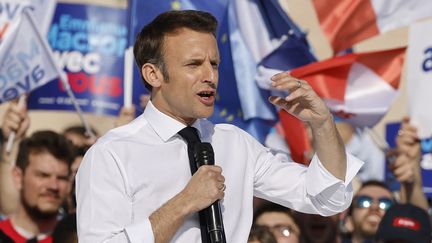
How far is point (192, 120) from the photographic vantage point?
3.98m

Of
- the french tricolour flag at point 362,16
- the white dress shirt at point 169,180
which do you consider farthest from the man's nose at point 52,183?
the white dress shirt at point 169,180

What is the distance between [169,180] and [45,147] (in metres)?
3.22

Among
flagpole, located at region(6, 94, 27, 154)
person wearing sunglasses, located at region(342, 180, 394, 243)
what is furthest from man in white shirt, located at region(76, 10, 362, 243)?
flagpole, located at region(6, 94, 27, 154)

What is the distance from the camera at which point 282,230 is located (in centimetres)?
663

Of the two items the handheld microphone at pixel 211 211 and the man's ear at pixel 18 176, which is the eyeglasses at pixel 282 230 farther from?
the handheld microphone at pixel 211 211

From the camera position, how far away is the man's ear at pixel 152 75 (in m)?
3.94

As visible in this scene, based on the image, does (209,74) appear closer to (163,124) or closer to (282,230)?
(163,124)

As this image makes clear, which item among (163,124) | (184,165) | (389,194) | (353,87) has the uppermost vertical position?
(163,124)

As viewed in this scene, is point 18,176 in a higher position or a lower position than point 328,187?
lower

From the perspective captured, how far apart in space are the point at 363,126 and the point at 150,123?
4209 millimetres

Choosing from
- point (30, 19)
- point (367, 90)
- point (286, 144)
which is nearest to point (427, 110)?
point (367, 90)

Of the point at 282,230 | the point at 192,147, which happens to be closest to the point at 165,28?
the point at 192,147

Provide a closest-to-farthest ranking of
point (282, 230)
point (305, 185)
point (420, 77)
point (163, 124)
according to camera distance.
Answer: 1. point (163, 124)
2. point (305, 185)
3. point (282, 230)
4. point (420, 77)

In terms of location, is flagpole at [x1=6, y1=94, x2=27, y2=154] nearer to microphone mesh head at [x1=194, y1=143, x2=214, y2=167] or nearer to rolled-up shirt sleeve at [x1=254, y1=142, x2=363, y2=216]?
rolled-up shirt sleeve at [x1=254, y1=142, x2=363, y2=216]
